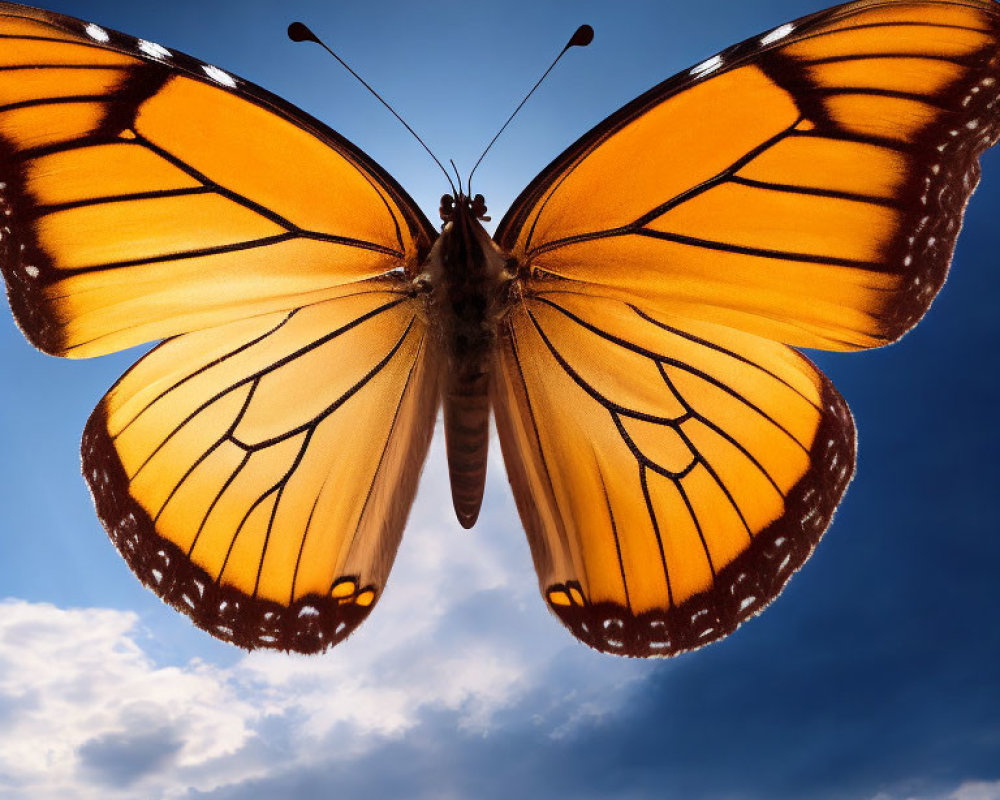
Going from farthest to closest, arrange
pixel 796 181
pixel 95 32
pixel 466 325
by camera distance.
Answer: pixel 466 325, pixel 796 181, pixel 95 32

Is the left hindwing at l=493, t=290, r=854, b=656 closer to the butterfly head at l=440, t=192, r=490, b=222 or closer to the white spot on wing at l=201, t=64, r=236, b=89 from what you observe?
the butterfly head at l=440, t=192, r=490, b=222

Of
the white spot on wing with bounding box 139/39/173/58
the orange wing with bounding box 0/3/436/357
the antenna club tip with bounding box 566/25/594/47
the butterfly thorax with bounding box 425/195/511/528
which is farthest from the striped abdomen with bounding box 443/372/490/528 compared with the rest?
the white spot on wing with bounding box 139/39/173/58

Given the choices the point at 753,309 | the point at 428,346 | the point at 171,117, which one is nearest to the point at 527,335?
the point at 428,346

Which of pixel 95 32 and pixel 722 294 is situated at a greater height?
pixel 95 32

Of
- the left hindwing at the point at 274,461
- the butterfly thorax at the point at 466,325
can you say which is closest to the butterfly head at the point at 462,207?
the butterfly thorax at the point at 466,325

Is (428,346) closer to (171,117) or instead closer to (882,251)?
(171,117)

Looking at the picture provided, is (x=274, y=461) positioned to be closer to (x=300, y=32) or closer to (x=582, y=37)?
(x=300, y=32)

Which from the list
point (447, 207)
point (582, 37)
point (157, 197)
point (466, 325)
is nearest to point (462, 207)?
point (447, 207)
